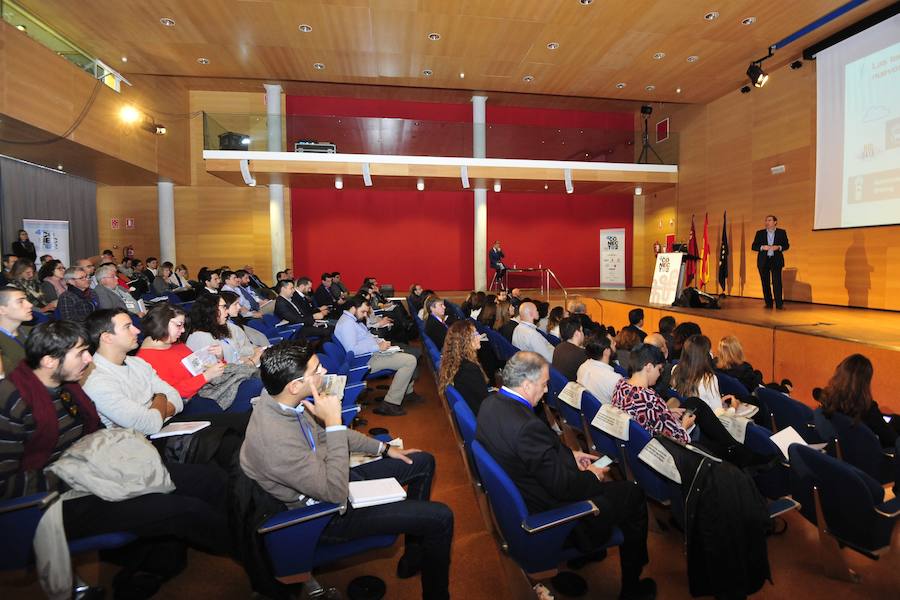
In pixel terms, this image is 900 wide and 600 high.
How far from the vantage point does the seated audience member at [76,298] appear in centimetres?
492

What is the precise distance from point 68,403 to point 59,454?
216 millimetres

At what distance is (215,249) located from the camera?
1288 centimetres

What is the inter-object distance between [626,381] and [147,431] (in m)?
2.54

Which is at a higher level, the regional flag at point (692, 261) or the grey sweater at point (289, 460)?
the regional flag at point (692, 261)

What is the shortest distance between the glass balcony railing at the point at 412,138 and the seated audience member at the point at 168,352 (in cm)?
816

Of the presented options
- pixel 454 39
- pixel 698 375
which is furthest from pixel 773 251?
pixel 454 39

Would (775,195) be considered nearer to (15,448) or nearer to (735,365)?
(735,365)

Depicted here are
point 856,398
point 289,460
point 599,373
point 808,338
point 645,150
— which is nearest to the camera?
point 289,460

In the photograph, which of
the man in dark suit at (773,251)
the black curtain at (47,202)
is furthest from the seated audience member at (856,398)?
the black curtain at (47,202)

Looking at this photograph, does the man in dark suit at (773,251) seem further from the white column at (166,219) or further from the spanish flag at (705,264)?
the white column at (166,219)

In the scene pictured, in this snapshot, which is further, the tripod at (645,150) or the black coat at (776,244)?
the tripod at (645,150)

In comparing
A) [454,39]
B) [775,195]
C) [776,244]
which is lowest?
[776,244]

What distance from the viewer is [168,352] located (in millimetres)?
3090

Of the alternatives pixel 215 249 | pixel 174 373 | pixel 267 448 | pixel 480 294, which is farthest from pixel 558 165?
pixel 267 448
